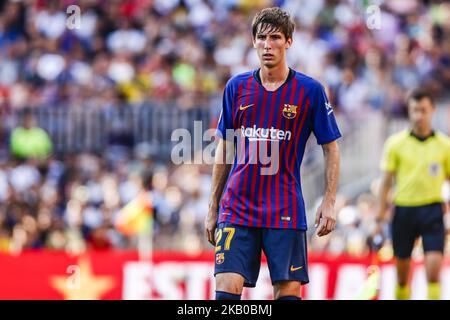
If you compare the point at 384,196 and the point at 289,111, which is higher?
the point at 289,111

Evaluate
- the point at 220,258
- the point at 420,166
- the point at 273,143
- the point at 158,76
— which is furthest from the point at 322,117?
the point at 158,76

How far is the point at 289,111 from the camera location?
9070mm

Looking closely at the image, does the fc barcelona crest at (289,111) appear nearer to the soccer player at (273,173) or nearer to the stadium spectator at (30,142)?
the soccer player at (273,173)

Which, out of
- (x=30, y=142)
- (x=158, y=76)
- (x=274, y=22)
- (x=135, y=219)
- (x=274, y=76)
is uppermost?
(x=158, y=76)

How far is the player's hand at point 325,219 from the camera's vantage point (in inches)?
352

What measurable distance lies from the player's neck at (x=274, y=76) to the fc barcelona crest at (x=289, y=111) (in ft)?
0.63

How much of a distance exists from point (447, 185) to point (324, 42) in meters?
5.66

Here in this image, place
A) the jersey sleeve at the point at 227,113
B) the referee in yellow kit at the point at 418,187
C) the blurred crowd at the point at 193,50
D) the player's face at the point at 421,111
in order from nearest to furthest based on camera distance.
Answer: the jersey sleeve at the point at 227,113 < the player's face at the point at 421,111 < the referee in yellow kit at the point at 418,187 < the blurred crowd at the point at 193,50

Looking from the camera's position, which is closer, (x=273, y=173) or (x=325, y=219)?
(x=325, y=219)

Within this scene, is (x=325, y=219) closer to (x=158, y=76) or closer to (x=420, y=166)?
(x=420, y=166)

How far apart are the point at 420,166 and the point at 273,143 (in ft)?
15.3

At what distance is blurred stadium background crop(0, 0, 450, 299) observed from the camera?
65.8ft

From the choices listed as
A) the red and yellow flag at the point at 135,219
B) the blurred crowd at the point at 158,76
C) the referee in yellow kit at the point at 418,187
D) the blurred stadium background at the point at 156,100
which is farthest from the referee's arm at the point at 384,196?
the red and yellow flag at the point at 135,219

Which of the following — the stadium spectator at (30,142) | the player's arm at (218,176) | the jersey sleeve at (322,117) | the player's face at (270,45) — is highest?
the stadium spectator at (30,142)
